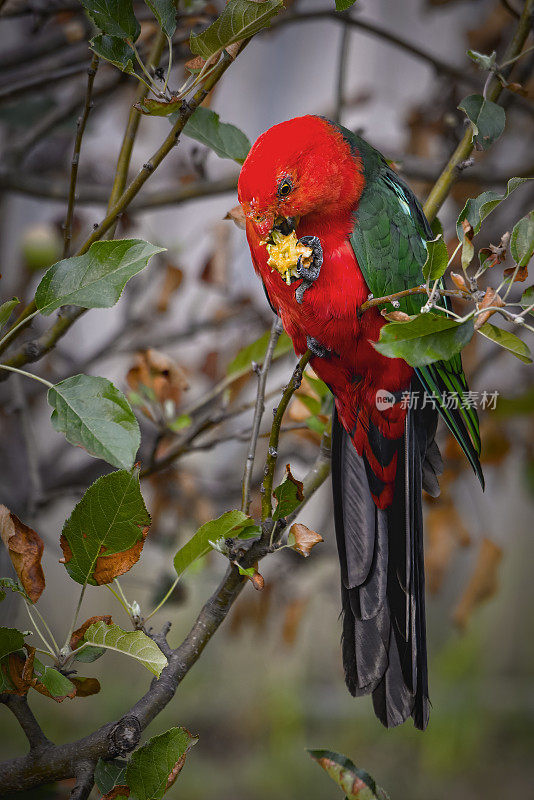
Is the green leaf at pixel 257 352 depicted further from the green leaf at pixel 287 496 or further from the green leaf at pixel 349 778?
the green leaf at pixel 349 778

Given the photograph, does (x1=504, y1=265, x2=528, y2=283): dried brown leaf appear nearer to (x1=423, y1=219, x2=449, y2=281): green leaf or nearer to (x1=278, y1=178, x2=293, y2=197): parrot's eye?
(x1=423, y1=219, x2=449, y2=281): green leaf

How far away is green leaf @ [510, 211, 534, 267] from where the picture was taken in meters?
0.39

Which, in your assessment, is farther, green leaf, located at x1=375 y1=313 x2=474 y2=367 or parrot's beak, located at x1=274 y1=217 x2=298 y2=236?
parrot's beak, located at x1=274 y1=217 x2=298 y2=236

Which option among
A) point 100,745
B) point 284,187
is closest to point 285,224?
point 284,187

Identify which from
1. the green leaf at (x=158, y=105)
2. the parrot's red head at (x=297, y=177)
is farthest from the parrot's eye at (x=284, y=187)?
the green leaf at (x=158, y=105)

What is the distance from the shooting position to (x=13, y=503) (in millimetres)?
960

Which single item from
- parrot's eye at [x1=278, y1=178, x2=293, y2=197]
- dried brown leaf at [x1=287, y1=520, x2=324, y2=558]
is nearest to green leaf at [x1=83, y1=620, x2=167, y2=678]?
dried brown leaf at [x1=287, y1=520, x2=324, y2=558]

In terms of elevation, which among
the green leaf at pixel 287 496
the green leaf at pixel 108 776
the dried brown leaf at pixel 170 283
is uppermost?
the dried brown leaf at pixel 170 283

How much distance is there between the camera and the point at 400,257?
0.57 m

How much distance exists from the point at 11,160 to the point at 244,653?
1518 millimetres

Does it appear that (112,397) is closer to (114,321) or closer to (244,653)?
(114,321)

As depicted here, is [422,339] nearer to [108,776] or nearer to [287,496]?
[287,496]

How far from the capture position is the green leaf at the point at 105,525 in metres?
0.40

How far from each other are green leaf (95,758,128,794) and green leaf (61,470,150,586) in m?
0.11
